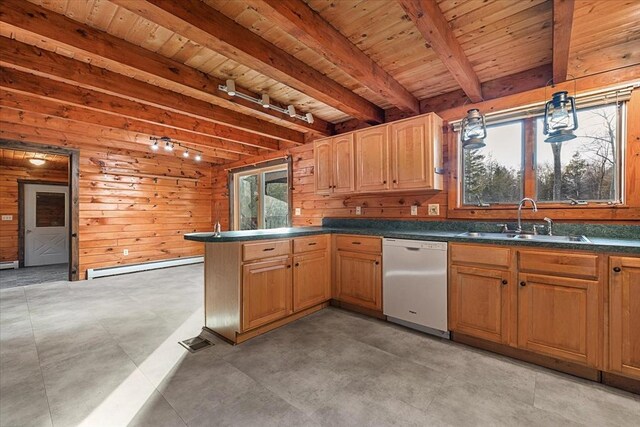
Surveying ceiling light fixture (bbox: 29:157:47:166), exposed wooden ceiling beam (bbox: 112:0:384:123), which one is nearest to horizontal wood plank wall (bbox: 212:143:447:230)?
exposed wooden ceiling beam (bbox: 112:0:384:123)

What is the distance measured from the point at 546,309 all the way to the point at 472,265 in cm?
55

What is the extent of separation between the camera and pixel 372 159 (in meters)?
3.33

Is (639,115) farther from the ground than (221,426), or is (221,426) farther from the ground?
(639,115)

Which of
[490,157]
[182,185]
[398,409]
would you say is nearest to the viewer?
[398,409]

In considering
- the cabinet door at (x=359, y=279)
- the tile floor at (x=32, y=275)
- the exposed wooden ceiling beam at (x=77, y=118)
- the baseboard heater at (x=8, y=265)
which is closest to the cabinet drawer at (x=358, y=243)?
the cabinet door at (x=359, y=279)

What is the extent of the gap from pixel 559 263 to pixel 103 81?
4030 mm

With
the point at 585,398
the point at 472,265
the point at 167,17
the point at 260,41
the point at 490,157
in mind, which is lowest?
the point at 585,398

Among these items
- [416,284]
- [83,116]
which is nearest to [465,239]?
[416,284]

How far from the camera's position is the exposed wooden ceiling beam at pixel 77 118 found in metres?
3.17

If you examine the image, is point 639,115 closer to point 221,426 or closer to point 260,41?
point 260,41

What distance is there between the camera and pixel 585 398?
Answer: 175cm

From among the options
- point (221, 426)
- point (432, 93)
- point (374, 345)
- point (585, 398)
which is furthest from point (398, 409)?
point (432, 93)

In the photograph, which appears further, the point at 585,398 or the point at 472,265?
the point at 472,265

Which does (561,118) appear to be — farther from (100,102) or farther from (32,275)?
(32,275)
